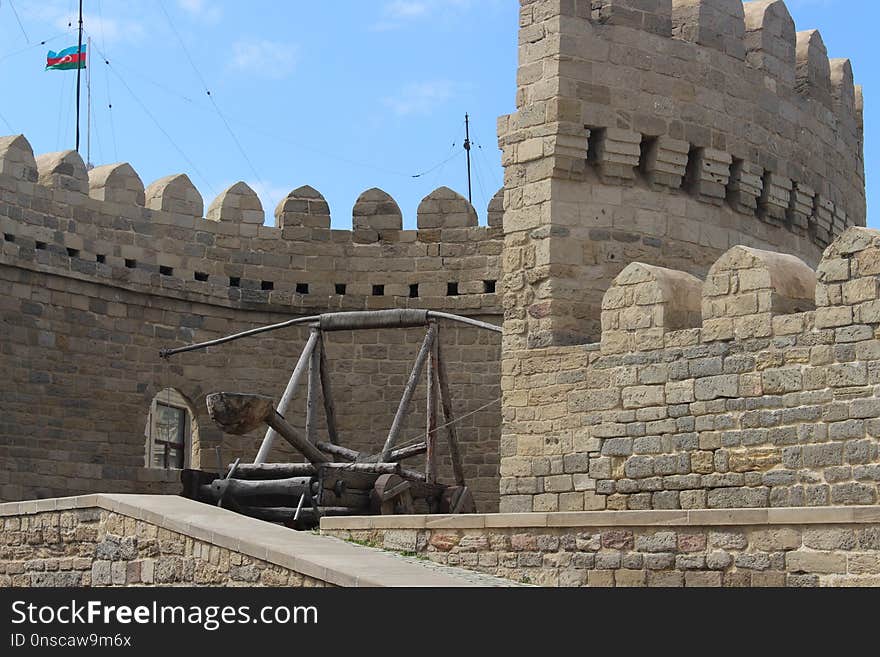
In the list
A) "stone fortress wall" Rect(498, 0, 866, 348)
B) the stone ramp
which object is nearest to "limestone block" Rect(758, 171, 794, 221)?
"stone fortress wall" Rect(498, 0, 866, 348)

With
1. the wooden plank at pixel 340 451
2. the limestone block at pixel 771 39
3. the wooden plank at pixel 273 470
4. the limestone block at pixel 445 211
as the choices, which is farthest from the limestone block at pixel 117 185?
the limestone block at pixel 771 39

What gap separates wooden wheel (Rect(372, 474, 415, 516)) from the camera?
13.4 metres

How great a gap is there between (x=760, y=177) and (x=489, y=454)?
16.0ft

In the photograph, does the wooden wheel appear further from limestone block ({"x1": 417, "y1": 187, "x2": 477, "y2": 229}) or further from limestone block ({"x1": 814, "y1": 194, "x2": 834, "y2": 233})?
limestone block ({"x1": 417, "y1": 187, "x2": 477, "y2": 229})

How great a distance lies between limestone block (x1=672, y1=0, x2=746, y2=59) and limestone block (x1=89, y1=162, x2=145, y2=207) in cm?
659

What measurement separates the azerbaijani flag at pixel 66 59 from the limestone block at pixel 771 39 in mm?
11338

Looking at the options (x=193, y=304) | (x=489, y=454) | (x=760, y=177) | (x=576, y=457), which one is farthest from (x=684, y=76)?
(x=193, y=304)

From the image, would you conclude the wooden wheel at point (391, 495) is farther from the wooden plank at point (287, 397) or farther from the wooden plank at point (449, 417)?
the wooden plank at point (449, 417)

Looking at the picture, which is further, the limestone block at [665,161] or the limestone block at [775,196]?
the limestone block at [775,196]

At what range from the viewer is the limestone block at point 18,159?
16.8m

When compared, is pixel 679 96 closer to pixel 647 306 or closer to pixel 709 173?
pixel 709 173

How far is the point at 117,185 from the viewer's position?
1792cm

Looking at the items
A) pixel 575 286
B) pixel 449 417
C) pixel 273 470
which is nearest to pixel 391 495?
pixel 273 470

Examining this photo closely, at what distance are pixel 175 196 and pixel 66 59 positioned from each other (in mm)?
6067
